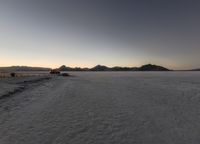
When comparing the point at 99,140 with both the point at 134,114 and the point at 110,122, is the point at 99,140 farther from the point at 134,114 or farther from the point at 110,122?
the point at 134,114

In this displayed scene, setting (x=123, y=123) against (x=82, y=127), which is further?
(x=123, y=123)

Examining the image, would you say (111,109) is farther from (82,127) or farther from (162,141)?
(162,141)

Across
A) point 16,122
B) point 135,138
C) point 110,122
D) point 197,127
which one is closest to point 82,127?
point 110,122

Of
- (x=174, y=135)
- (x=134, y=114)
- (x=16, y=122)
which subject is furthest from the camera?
(x=134, y=114)


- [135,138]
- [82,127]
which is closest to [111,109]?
[82,127]

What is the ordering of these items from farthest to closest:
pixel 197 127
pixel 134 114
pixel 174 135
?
pixel 134 114
pixel 197 127
pixel 174 135

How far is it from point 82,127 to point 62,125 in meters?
1.15

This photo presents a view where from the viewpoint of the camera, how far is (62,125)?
32.6 feet

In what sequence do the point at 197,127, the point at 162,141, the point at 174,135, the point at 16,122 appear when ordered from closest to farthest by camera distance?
1. the point at 162,141
2. the point at 174,135
3. the point at 197,127
4. the point at 16,122

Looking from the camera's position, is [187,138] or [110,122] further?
[110,122]

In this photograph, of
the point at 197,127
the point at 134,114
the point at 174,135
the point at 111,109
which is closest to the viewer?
the point at 174,135

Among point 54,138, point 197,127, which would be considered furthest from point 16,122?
point 197,127

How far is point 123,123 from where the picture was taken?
34.2ft

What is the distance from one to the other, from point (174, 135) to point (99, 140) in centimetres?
346
